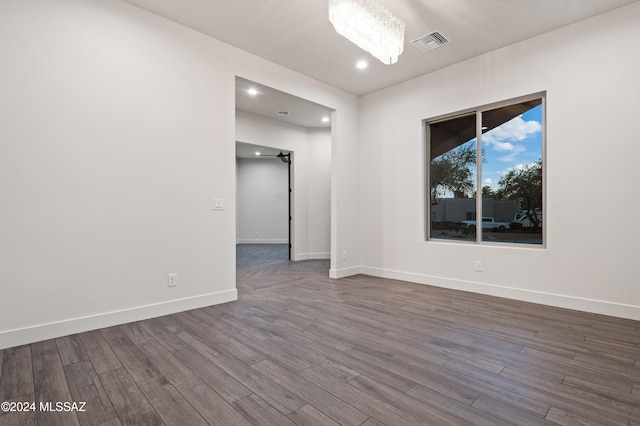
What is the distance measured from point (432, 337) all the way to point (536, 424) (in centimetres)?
103

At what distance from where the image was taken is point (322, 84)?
461cm

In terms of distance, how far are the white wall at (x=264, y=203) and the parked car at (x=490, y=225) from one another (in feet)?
22.1

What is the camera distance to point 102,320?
2.67 m

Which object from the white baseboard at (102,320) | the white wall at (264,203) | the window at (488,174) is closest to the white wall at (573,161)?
the window at (488,174)

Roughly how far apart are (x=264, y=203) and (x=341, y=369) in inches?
335

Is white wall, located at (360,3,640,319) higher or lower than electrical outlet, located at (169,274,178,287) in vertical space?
higher

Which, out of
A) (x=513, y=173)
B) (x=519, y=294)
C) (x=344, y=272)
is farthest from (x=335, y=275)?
(x=513, y=173)

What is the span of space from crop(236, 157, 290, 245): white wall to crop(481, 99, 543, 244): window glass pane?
6971mm

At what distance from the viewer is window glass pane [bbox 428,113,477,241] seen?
4156mm

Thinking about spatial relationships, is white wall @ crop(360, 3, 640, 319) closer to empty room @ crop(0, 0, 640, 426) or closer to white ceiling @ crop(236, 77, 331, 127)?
empty room @ crop(0, 0, 640, 426)

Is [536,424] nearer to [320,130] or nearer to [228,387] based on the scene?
[228,387]

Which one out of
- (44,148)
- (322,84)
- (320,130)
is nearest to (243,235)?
(320,130)

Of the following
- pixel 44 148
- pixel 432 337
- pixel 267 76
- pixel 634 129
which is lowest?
pixel 432 337

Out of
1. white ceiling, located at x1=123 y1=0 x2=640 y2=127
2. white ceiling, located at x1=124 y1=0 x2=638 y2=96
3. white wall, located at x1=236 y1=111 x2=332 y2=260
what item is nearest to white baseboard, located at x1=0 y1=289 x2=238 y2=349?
white ceiling, located at x1=123 y1=0 x2=640 y2=127
